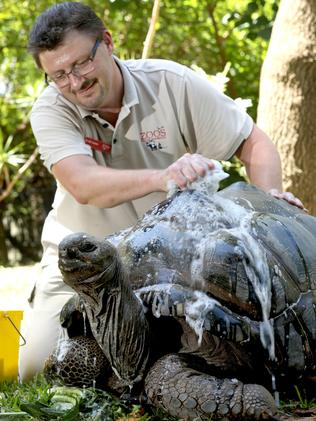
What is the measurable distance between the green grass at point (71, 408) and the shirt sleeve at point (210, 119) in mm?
1496

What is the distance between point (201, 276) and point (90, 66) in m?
1.36

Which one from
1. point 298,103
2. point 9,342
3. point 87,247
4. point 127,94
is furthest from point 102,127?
point 298,103

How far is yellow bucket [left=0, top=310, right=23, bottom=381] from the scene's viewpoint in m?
3.74

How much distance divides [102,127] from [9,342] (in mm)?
1108

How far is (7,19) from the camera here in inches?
483

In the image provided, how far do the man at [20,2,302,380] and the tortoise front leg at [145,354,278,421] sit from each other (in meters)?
1.15

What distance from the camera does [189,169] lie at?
2795 millimetres

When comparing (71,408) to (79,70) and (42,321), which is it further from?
(79,70)

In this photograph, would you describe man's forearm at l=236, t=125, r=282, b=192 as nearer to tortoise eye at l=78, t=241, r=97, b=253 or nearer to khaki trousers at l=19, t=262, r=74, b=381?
khaki trousers at l=19, t=262, r=74, b=381

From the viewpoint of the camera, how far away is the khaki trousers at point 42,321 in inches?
148

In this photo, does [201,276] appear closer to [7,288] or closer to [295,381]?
[295,381]

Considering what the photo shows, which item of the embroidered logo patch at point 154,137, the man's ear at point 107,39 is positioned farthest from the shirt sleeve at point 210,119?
the man's ear at point 107,39

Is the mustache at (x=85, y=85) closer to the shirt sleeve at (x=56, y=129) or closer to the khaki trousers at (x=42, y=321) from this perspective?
the shirt sleeve at (x=56, y=129)

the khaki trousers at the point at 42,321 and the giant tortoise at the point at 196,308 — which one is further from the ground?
the giant tortoise at the point at 196,308
